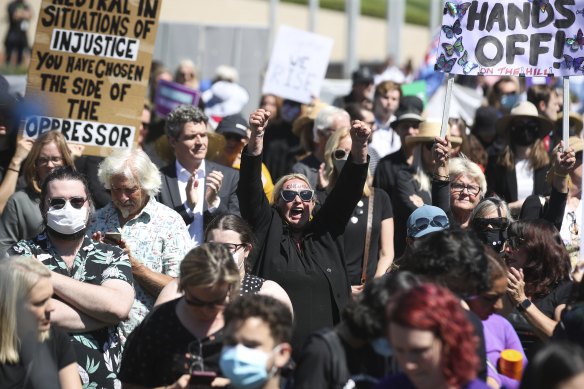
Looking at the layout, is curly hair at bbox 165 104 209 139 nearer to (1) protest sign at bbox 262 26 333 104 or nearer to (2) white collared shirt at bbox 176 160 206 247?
(2) white collared shirt at bbox 176 160 206 247

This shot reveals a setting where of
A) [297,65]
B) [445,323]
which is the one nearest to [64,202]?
[445,323]

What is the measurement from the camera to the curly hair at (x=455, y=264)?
476 cm

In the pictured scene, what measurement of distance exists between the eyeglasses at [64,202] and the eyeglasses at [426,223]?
177 cm

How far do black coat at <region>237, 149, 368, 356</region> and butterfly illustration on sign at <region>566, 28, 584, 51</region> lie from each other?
67.3 inches

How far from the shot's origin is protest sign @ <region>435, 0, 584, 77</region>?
7.32m

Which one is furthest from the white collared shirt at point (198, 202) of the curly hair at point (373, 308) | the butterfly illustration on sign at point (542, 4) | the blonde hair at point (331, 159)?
the curly hair at point (373, 308)

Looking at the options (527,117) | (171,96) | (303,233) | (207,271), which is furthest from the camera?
(171,96)

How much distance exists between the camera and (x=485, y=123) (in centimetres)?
1073

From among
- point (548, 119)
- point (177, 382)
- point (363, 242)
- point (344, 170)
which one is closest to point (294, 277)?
point (344, 170)

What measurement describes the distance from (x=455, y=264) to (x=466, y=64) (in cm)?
292

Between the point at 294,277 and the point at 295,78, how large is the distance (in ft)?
18.0

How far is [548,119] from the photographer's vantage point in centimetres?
927

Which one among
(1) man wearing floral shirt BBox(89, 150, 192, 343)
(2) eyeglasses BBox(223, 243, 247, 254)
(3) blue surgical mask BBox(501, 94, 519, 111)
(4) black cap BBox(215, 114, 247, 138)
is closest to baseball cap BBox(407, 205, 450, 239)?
(2) eyeglasses BBox(223, 243, 247, 254)

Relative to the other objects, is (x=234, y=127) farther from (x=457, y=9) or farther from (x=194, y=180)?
(x=457, y=9)
